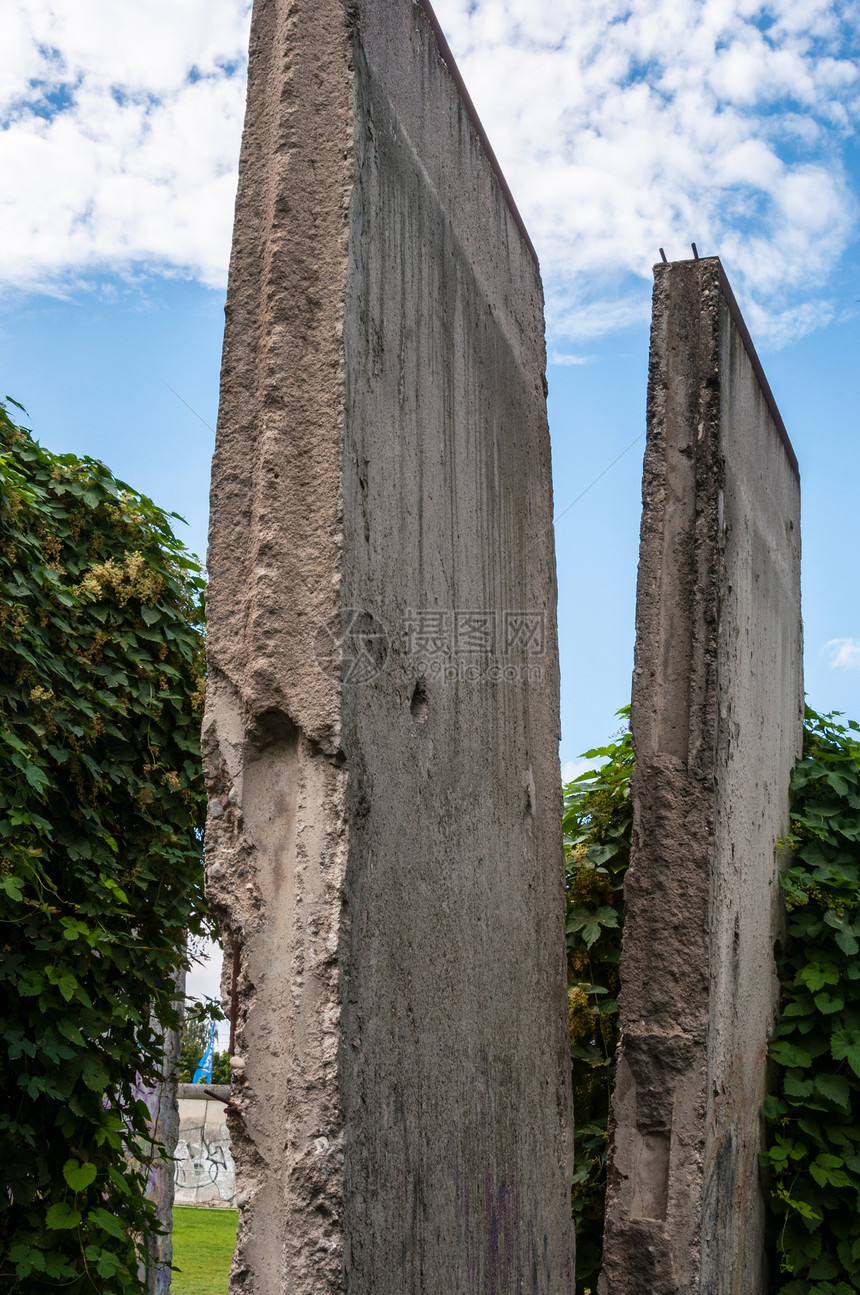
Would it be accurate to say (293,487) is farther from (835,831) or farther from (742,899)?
(835,831)

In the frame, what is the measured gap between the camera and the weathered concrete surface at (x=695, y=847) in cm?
292

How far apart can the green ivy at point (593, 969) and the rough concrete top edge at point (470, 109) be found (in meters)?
1.78

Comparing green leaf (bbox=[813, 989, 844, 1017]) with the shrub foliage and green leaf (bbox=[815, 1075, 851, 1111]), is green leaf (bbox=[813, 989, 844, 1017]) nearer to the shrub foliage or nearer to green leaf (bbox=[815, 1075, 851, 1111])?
the shrub foliage

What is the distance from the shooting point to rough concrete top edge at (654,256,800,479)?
133 inches

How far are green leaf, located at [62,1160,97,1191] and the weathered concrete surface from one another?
1.30 meters

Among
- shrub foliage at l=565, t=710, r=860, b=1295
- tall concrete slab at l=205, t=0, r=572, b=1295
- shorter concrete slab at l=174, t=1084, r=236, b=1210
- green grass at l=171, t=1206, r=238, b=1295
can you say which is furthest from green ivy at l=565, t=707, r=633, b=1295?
shorter concrete slab at l=174, t=1084, r=236, b=1210

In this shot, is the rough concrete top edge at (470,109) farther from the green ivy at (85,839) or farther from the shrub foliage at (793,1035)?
the shrub foliage at (793,1035)

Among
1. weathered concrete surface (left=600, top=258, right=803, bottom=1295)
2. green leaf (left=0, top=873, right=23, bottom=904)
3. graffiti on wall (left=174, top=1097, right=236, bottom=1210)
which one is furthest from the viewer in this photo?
graffiti on wall (left=174, top=1097, right=236, bottom=1210)

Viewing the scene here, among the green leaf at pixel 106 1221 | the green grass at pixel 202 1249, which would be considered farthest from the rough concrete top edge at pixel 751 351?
the green grass at pixel 202 1249

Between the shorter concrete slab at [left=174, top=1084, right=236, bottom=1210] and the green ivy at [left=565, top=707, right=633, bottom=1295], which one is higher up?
the green ivy at [left=565, top=707, right=633, bottom=1295]

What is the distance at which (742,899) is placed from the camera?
3379 millimetres

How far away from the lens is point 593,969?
12.3ft

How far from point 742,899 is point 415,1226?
1.82 meters

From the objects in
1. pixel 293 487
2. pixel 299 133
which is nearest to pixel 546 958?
pixel 293 487
